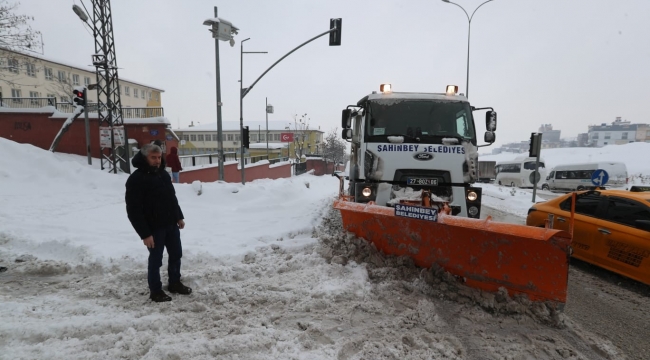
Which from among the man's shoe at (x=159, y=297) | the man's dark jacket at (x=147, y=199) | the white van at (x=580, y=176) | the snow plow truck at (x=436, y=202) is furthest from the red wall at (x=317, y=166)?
the man's shoe at (x=159, y=297)

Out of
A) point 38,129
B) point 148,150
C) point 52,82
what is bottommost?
point 148,150

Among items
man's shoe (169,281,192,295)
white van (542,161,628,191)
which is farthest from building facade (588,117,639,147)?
man's shoe (169,281,192,295)

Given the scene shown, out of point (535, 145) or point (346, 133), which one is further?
point (535, 145)

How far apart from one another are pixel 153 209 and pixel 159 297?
3.25 feet

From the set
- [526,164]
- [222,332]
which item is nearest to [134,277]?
[222,332]

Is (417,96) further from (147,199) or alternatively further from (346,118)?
(147,199)

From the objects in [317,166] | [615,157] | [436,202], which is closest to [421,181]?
[436,202]

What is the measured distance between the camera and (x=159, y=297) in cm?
383

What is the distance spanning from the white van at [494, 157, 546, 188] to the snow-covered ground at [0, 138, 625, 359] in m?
28.7

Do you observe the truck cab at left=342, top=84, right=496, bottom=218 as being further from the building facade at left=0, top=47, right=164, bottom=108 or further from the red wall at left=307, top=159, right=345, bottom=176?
the building facade at left=0, top=47, right=164, bottom=108

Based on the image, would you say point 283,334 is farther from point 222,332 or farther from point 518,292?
point 518,292

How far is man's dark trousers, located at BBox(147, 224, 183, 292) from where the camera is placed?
3.86 m

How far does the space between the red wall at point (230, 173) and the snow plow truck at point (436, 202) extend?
36.2ft

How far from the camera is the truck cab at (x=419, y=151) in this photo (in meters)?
5.77
